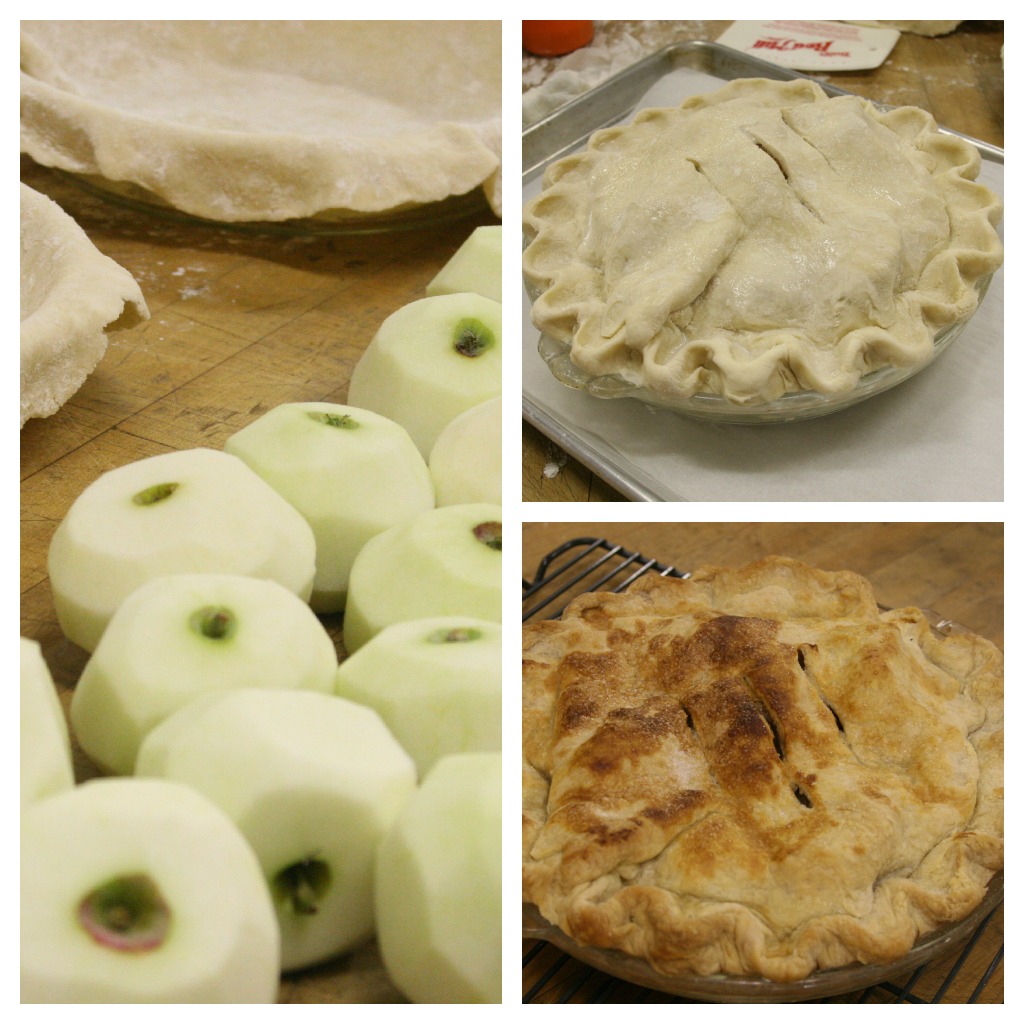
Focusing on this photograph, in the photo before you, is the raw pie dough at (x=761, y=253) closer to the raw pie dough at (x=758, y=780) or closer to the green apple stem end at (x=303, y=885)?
the raw pie dough at (x=758, y=780)

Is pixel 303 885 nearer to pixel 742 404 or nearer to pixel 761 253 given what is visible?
pixel 742 404

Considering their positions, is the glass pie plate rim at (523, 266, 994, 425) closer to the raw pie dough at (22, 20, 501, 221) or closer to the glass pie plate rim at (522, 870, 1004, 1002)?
the raw pie dough at (22, 20, 501, 221)

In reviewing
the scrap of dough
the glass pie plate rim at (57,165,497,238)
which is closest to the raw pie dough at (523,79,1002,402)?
the glass pie plate rim at (57,165,497,238)

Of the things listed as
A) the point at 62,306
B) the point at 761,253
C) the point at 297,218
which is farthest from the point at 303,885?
the point at 297,218

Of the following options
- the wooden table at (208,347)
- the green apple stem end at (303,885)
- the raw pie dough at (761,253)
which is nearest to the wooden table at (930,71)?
the raw pie dough at (761,253)

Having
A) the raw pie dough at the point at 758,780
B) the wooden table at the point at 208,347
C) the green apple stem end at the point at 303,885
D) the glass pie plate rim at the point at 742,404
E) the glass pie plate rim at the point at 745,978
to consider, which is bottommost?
the glass pie plate rim at the point at 745,978

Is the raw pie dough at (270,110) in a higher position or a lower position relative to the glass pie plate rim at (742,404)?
higher
